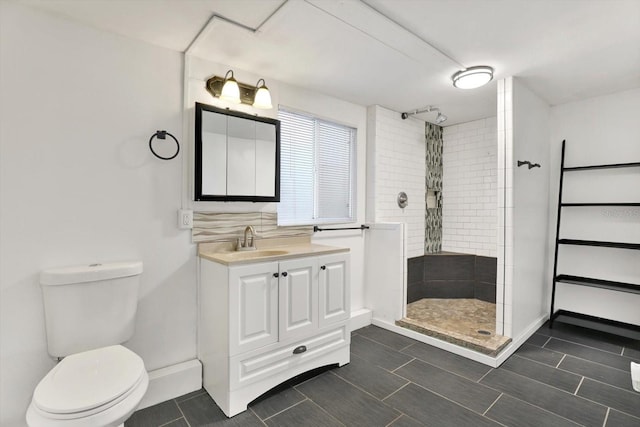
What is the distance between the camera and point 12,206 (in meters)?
1.64

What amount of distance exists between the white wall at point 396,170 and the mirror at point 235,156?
1.20m

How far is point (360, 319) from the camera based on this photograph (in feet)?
10.5

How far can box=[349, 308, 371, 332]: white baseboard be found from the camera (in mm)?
3145

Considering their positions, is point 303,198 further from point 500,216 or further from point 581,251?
point 581,251

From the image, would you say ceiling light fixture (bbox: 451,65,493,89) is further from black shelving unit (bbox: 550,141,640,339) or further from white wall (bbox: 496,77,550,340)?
black shelving unit (bbox: 550,141,640,339)

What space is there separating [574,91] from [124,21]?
3.67 metres

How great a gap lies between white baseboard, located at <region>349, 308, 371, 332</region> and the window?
Answer: 0.96 meters

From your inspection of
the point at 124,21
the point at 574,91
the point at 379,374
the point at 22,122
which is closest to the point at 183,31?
the point at 124,21

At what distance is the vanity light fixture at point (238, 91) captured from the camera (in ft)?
7.09

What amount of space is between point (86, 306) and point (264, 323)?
3.20 ft

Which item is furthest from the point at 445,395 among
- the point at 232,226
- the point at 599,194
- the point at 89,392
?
the point at 599,194

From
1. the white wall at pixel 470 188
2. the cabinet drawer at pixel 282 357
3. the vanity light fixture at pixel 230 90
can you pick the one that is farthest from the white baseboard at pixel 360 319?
the vanity light fixture at pixel 230 90

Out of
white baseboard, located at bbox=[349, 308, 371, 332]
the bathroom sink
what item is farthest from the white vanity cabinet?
white baseboard, located at bbox=[349, 308, 371, 332]

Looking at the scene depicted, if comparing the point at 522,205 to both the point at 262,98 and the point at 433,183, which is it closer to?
the point at 433,183
